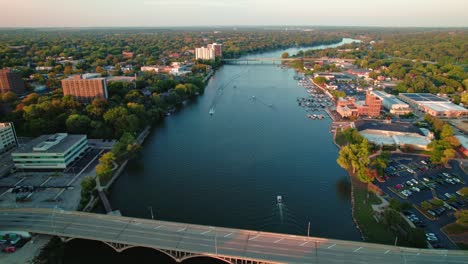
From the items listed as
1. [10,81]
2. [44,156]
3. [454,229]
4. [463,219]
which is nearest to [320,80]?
[454,229]

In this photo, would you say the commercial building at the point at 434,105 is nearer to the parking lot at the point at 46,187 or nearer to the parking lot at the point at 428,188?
the parking lot at the point at 428,188

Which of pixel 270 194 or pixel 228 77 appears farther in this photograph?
pixel 228 77

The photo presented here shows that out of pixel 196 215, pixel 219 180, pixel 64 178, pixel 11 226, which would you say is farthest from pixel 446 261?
pixel 64 178

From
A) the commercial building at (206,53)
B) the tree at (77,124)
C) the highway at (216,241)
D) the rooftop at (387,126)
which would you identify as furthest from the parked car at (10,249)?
the commercial building at (206,53)

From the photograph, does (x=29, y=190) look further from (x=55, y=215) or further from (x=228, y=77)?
(x=228, y=77)

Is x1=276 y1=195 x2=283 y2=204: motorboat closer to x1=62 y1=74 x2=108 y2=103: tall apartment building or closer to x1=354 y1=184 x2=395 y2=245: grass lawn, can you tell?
x1=354 y1=184 x2=395 y2=245: grass lawn

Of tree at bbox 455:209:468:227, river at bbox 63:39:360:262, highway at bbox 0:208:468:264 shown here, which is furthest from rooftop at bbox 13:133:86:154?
tree at bbox 455:209:468:227
